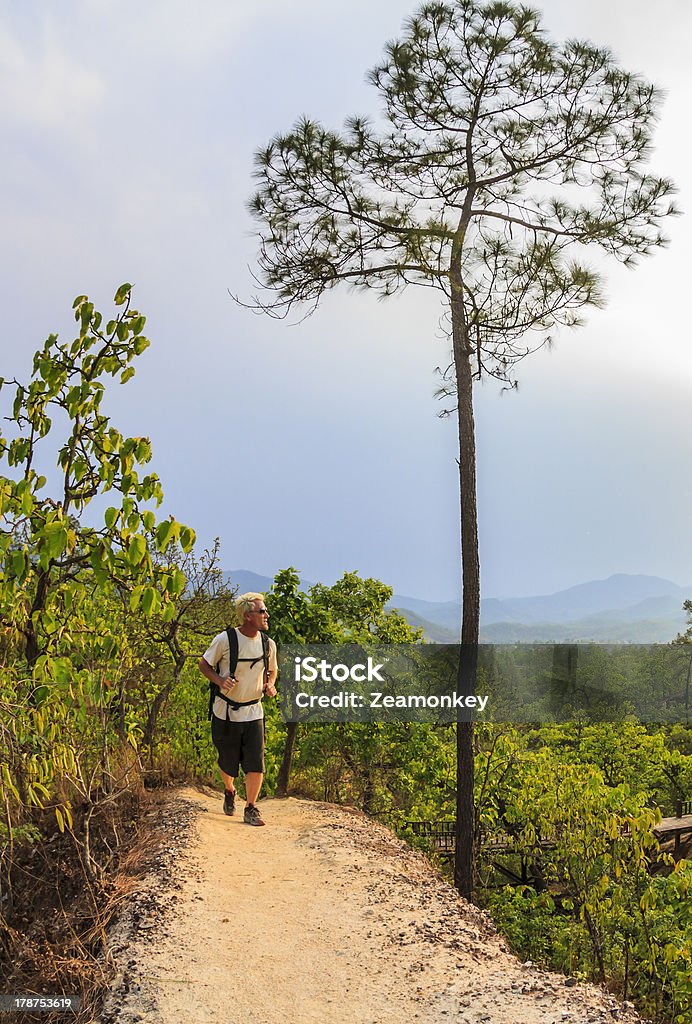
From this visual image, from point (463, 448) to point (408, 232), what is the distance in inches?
87.2

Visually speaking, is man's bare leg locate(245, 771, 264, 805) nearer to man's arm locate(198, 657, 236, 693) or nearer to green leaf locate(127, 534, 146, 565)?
man's arm locate(198, 657, 236, 693)

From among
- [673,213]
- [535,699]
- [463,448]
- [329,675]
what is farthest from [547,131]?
[535,699]

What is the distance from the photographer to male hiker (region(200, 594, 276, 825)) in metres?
5.75

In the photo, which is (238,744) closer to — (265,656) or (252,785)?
(252,785)

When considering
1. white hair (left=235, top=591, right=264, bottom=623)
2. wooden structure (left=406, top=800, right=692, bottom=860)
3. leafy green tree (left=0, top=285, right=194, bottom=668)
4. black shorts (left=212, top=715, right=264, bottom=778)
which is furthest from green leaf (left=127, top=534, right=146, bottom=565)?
wooden structure (left=406, top=800, right=692, bottom=860)

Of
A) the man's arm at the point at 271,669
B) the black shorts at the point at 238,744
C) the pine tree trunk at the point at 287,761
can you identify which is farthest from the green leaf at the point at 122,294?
the pine tree trunk at the point at 287,761

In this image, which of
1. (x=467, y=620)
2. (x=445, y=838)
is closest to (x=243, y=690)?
(x=467, y=620)

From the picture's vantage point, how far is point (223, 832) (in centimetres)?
530

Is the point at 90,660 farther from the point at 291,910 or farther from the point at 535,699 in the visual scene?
the point at 535,699

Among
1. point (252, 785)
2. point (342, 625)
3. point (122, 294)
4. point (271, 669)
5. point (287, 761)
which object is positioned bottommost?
point (287, 761)

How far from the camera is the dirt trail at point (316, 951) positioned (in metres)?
3.11

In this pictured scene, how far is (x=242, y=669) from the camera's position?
19.0 feet

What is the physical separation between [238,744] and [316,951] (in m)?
2.45

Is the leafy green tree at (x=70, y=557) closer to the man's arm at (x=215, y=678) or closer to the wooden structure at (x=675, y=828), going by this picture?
the man's arm at (x=215, y=678)
